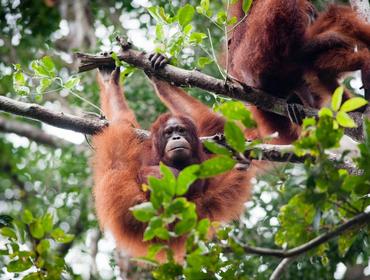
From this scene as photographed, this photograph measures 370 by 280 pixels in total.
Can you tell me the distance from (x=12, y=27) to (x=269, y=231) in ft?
18.2

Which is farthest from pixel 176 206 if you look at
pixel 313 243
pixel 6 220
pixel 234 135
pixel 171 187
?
pixel 6 220

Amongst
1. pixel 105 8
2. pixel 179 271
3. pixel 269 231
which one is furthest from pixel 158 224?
pixel 105 8

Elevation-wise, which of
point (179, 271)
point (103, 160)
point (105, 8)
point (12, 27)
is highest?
point (105, 8)

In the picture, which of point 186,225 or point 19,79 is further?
point 19,79

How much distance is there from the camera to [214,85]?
4660mm

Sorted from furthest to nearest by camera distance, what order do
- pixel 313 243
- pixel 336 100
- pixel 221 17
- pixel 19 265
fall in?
pixel 221 17 → pixel 19 265 → pixel 336 100 → pixel 313 243

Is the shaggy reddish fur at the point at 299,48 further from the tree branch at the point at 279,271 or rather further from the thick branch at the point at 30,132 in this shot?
the thick branch at the point at 30,132

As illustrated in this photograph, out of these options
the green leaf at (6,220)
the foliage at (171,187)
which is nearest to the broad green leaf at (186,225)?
the foliage at (171,187)

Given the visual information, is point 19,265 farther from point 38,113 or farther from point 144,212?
point 38,113

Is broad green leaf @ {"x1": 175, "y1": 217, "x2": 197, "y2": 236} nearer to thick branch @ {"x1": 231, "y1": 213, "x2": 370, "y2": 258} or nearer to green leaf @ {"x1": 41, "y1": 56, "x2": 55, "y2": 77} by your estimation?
thick branch @ {"x1": 231, "y1": 213, "x2": 370, "y2": 258}

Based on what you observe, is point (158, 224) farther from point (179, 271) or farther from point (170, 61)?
point (170, 61)

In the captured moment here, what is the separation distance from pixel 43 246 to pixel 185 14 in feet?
7.98

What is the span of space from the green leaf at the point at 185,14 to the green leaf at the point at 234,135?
208 cm

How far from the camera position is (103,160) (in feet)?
18.2
